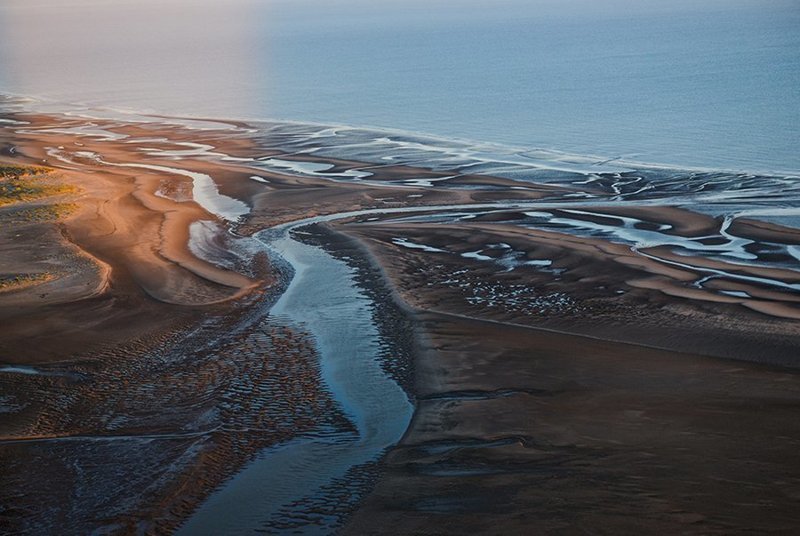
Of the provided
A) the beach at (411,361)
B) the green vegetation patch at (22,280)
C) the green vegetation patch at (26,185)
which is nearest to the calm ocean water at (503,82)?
the beach at (411,361)

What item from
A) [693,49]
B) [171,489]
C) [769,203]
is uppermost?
[693,49]

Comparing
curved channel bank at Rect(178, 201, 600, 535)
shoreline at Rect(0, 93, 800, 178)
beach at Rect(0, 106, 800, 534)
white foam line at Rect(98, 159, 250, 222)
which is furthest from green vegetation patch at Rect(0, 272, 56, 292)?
shoreline at Rect(0, 93, 800, 178)

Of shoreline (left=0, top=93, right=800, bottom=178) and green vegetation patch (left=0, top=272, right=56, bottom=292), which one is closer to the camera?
green vegetation patch (left=0, top=272, right=56, bottom=292)

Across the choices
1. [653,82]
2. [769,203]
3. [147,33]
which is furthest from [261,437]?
[147,33]

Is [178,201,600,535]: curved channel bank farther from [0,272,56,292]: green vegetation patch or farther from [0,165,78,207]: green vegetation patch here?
[0,165,78,207]: green vegetation patch

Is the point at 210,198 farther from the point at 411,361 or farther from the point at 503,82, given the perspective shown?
the point at 503,82

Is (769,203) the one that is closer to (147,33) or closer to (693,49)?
(693,49)

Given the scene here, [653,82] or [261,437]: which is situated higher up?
[653,82]
